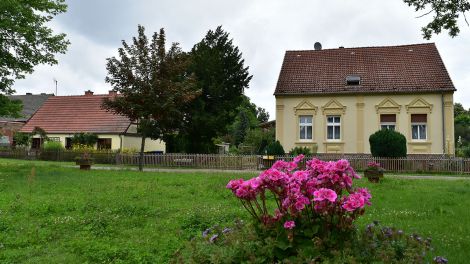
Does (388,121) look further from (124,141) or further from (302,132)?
(124,141)

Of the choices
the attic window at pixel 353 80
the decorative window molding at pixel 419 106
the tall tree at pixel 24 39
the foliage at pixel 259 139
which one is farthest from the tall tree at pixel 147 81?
A: the foliage at pixel 259 139

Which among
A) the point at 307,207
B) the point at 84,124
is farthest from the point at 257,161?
the point at 84,124

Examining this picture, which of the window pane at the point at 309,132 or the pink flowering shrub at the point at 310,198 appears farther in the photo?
the window pane at the point at 309,132

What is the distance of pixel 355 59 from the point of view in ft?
107

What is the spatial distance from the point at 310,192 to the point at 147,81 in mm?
20162

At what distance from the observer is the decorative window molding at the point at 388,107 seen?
28875 millimetres

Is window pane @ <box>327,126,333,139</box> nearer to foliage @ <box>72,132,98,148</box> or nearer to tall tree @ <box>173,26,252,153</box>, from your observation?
tall tree @ <box>173,26,252,153</box>

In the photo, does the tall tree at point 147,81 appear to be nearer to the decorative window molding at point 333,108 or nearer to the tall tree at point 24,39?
the tall tree at point 24,39

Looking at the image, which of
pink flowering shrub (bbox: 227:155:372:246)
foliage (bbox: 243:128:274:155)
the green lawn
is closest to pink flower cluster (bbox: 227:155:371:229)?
pink flowering shrub (bbox: 227:155:372:246)

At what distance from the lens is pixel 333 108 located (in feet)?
98.0

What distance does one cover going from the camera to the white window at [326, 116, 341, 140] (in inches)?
1179

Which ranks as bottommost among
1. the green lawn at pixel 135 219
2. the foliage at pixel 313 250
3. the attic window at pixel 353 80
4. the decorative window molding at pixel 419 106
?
the green lawn at pixel 135 219

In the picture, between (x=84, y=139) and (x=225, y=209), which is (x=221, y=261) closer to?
(x=225, y=209)

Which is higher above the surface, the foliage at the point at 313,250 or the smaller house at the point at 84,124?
the smaller house at the point at 84,124
